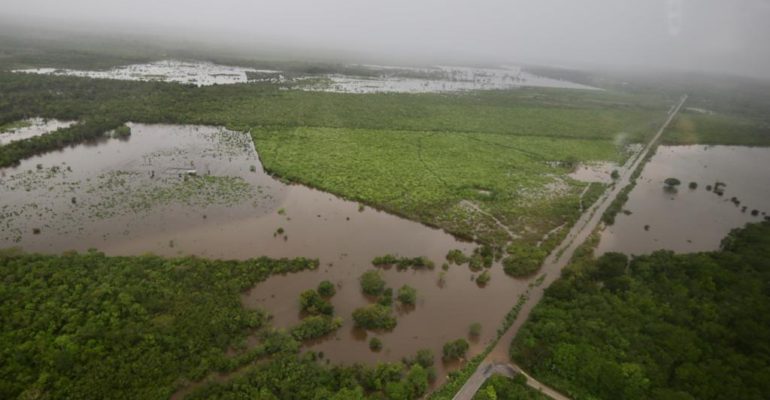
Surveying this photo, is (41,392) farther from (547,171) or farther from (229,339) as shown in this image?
(547,171)

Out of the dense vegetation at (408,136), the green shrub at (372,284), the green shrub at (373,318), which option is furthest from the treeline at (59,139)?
the green shrub at (373,318)

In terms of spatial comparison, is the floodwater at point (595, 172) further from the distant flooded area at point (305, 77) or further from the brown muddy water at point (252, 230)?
the distant flooded area at point (305, 77)

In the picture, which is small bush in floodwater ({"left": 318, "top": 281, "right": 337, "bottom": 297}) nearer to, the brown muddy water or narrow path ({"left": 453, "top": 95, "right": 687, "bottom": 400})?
the brown muddy water

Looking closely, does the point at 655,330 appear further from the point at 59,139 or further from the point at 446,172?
the point at 59,139

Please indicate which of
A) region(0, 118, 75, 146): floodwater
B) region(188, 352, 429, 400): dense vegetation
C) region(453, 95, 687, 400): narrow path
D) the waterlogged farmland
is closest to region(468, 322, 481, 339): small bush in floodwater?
the waterlogged farmland

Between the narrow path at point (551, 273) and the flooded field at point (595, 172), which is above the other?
the flooded field at point (595, 172)

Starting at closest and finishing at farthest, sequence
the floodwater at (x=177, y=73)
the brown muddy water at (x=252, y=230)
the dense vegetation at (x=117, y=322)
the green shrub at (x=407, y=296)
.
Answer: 1. the dense vegetation at (x=117, y=322)
2. the brown muddy water at (x=252, y=230)
3. the green shrub at (x=407, y=296)
4. the floodwater at (x=177, y=73)
